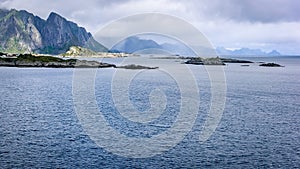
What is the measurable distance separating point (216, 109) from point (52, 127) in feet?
100

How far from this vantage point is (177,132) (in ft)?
146

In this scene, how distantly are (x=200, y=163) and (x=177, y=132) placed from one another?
12.2 meters

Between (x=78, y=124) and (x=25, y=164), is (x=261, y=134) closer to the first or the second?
(x=78, y=124)

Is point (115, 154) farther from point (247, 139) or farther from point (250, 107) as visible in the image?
point (250, 107)

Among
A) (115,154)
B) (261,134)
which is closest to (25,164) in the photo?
(115,154)

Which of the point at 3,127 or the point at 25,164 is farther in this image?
the point at 3,127

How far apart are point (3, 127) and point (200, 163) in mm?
27672

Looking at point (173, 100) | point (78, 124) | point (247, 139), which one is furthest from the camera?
point (173, 100)

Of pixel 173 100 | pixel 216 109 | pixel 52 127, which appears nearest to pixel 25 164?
pixel 52 127

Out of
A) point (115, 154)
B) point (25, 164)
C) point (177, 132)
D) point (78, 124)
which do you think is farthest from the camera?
point (78, 124)

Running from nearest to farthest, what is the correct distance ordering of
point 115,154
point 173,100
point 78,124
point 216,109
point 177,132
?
point 115,154, point 177,132, point 78,124, point 216,109, point 173,100

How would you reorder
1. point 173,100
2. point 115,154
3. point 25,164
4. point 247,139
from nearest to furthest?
point 25,164 → point 115,154 → point 247,139 → point 173,100

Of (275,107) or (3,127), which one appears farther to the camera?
(275,107)

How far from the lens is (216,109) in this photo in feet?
203
